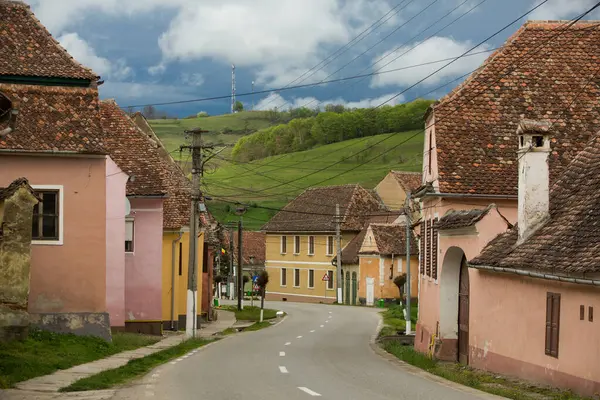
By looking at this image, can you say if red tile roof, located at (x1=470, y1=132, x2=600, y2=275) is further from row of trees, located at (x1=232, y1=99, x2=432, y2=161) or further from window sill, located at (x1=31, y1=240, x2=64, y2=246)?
row of trees, located at (x1=232, y1=99, x2=432, y2=161)

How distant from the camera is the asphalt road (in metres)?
16.2

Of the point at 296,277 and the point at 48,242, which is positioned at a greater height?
the point at 48,242

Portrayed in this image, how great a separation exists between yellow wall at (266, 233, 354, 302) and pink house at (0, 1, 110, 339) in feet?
186

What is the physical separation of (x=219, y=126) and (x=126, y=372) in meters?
162

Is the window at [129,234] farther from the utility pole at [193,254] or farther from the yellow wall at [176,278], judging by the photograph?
the yellow wall at [176,278]

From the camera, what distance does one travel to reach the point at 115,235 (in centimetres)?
3253

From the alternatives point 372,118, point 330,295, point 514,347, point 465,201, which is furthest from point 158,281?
point 372,118

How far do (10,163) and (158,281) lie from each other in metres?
11.9

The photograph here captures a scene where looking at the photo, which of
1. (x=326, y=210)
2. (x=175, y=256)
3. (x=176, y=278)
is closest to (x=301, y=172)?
(x=326, y=210)

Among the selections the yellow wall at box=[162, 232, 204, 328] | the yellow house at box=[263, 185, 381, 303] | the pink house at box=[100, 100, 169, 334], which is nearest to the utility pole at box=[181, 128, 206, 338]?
the pink house at box=[100, 100, 169, 334]

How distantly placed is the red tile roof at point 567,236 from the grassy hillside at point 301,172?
93.6 metres

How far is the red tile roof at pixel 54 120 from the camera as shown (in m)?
26.4

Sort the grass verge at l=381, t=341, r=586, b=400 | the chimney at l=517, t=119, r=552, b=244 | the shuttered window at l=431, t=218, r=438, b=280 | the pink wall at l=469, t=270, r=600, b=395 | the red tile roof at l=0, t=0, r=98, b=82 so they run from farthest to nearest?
the shuttered window at l=431, t=218, r=438, b=280
the red tile roof at l=0, t=0, r=98, b=82
the chimney at l=517, t=119, r=552, b=244
the grass verge at l=381, t=341, r=586, b=400
the pink wall at l=469, t=270, r=600, b=395

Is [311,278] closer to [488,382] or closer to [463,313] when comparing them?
[463,313]
